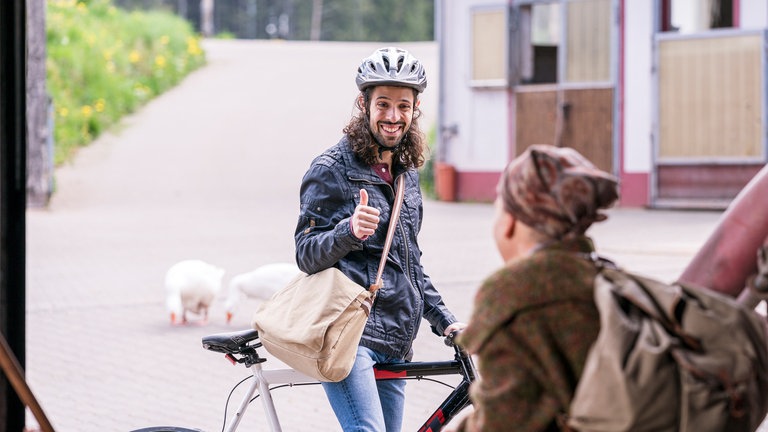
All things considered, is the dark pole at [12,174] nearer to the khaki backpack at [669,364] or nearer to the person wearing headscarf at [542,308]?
the person wearing headscarf at [542,308]

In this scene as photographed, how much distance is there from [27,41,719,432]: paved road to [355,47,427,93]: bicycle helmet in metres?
3.18

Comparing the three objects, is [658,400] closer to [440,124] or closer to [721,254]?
[721,254]

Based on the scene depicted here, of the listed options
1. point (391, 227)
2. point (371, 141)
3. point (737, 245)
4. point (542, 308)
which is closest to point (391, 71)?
point (371, 141)

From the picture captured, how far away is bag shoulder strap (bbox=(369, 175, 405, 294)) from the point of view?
3.60m

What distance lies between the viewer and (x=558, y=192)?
8.01 ft

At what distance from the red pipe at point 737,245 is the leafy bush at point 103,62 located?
21.1 metres

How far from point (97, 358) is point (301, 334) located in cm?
532

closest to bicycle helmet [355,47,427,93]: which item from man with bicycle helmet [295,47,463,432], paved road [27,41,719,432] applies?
man with bicycle helmet [295,47,463,432]

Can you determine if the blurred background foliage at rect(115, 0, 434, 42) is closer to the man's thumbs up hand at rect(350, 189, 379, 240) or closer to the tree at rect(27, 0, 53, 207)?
the tree at rect(27, 0, 53, 207)

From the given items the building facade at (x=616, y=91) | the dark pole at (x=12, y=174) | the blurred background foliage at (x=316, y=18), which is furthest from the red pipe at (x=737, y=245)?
the blurred background foliage at (x=316, y=18)

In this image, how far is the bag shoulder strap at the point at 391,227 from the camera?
3.60m

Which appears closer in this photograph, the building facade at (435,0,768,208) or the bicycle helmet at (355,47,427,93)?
the bicycle helmet at (355,47,427,93)

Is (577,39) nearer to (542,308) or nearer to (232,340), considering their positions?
(232,340)

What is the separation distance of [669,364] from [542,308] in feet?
0.90
